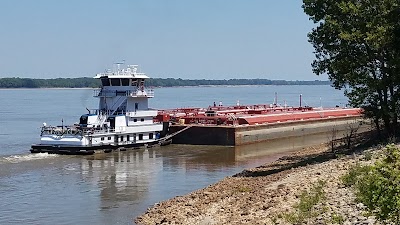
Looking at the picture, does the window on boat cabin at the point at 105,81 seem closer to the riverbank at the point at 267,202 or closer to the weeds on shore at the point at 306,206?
the riverbank at the point at 267,202

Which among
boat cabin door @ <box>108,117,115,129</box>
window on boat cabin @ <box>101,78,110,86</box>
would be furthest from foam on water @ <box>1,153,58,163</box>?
window on boat cabin @ <box>101,78,110,86</box>

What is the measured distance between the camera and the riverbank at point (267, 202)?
588 inches

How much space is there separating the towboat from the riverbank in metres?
22.6

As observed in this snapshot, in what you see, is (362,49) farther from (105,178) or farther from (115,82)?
(115,82)

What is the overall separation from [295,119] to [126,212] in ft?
133

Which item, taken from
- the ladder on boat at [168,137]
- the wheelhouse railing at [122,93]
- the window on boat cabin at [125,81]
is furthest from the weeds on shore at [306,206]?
the ladder on boat at [168,137]

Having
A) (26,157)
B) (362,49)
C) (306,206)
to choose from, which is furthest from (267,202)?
(26,157)

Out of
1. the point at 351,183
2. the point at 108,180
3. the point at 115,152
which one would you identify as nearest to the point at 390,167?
the point at 351,183

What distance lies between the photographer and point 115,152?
46000 mm

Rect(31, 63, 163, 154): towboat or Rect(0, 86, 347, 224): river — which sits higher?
Rect(31, 63, 163, 154): towboat

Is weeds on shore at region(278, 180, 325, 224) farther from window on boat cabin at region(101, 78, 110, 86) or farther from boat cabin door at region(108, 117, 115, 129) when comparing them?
window on boat cabin at region(101, 78, 110, 86)

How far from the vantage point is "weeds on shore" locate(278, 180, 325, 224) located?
1472cm

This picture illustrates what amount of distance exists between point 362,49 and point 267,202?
38.6 feet

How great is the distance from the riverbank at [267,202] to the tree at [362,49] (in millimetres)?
4242
